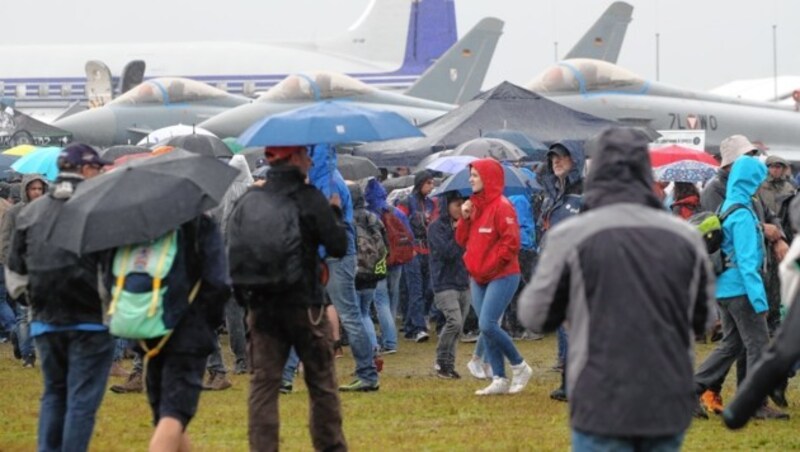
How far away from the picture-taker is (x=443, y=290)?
1593 centimetres

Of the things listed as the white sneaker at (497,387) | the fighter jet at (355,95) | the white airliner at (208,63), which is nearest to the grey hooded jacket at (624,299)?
the white sneaker at (497,387)

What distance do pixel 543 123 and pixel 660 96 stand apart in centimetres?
862

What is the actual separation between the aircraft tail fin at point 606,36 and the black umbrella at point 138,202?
118 ft

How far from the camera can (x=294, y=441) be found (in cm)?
1151

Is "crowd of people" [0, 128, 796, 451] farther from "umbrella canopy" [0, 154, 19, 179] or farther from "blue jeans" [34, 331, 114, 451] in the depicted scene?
"umbrella canopy" [0, 154, 19, 179]

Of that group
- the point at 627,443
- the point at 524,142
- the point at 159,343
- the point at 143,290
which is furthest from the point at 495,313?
the point at 524,142

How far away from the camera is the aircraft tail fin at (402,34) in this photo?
71875mm

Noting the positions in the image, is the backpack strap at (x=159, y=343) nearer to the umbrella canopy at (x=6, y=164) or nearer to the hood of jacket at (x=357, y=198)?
the hood of jacket at (x=357, y=198)

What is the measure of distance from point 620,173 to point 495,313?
7.00m

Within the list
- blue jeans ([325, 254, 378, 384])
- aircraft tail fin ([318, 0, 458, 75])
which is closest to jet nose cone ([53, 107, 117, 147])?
blue jeans ([325, 254, 378, 384])

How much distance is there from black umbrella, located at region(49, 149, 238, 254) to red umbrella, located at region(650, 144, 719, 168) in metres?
13.6

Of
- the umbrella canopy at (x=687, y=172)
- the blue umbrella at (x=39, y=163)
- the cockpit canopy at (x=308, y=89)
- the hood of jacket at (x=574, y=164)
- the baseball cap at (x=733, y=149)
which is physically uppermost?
the baseball cap at (x=733, y=149)

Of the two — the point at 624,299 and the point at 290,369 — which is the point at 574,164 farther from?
the point at 624,299

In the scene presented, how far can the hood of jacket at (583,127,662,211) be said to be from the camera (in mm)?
6637
